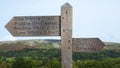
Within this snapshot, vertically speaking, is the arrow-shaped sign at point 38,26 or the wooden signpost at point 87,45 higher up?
the arrow-shaped sign at point 38,26

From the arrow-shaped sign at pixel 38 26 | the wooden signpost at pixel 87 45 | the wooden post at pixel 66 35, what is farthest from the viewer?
the wooden signpost at pixel 87 45

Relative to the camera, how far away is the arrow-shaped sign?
1368 cm

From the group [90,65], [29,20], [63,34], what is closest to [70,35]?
[63,34]

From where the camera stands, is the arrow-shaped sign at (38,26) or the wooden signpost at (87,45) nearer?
the arrow-shaped sign at (38,26)

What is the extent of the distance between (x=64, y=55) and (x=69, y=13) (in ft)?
4.73

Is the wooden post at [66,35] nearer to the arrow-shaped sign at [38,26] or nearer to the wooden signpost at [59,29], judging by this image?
the wooden signpost at [59,29]

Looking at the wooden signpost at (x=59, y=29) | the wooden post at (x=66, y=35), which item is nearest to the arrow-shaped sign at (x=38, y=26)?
the wooden signpost at (x=59, y=29)

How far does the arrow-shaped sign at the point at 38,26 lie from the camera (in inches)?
539

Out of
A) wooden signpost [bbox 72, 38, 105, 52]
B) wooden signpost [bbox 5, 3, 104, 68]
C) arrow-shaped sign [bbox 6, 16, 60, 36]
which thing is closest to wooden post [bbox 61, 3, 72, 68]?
wooden signpost [bbox 5, 3, 104, 68]

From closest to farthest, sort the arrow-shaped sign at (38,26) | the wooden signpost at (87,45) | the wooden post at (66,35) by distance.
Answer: the wooden post at (66,35), the arrow-shaped sign at (38,26), the wooden signpost at (87,45)

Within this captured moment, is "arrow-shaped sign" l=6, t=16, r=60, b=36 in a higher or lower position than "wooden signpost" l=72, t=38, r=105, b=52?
higher

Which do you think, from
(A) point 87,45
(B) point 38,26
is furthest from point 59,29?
(A) point 87,45

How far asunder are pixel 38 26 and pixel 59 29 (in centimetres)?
74

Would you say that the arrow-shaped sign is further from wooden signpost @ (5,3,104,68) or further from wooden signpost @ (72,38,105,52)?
wooden signpost @ (72,38,105,52)
